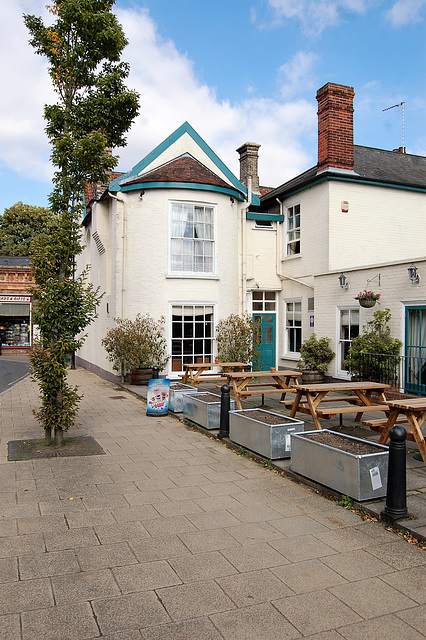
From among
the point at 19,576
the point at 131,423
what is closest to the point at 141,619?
the point at 19,576

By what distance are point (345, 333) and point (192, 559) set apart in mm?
10821

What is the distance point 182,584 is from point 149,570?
35 centimetres

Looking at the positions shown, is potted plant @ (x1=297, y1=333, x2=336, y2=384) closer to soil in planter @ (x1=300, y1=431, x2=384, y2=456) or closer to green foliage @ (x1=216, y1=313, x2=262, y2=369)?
green foliage @ (x1=216, y1=313, x2=262, y2=369)

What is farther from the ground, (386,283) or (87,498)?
(386,283)

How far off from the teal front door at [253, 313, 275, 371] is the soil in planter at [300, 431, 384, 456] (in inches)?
444

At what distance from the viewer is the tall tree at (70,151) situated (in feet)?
25.9

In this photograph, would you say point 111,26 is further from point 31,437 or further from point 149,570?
point 149,570

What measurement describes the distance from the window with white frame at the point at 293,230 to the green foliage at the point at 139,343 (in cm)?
528

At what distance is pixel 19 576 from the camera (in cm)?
397

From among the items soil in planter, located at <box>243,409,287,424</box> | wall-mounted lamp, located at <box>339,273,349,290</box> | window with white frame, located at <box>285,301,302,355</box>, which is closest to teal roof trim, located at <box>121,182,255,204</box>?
window with white frame, located at <box>285,301,302,355</box>

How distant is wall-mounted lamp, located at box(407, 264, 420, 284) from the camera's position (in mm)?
11402

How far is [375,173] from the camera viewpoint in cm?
1642

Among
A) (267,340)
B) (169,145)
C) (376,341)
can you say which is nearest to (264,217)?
(169,145)

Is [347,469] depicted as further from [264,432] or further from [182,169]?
[182,169]
